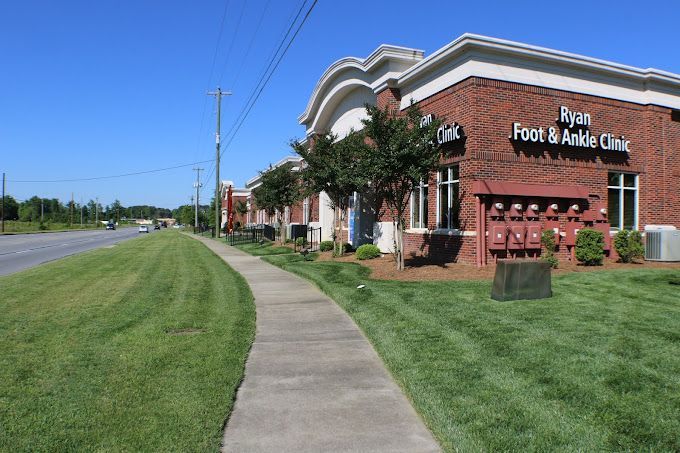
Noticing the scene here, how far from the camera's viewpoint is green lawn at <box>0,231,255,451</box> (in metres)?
3.94

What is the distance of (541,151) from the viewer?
14.7m

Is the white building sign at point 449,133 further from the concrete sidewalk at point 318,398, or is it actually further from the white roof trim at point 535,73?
the concrete sidewalk at point 318,398

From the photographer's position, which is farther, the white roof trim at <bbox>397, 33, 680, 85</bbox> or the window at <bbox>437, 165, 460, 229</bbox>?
the window at <bbox>437, 165, 460, 229</bbox>

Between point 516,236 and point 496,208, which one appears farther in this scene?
point 516,236

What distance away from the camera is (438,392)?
4.80 metres

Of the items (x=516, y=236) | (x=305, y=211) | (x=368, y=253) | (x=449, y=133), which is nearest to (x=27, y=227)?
(x=305, y=211)

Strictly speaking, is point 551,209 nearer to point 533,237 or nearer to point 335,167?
point 533,237

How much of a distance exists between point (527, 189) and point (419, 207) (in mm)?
3933

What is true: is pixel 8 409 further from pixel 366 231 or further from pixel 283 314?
pixel 366 231

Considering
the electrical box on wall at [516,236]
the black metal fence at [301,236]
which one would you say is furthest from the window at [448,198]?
the black metal fence at [301,236]

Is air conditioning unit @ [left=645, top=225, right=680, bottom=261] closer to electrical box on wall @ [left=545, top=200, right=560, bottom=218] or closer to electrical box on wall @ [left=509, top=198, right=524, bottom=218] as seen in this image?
electrical box on wall @ [left=545, top=200, right=560, bottom=218]

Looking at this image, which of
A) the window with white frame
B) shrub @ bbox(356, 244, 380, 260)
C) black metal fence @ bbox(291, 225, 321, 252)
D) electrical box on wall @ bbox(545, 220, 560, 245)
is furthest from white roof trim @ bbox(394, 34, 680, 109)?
the window with white frame

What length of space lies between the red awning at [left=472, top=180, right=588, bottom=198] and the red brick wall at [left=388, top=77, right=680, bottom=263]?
28cm

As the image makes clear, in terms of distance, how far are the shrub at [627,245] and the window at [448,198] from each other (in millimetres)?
4594
